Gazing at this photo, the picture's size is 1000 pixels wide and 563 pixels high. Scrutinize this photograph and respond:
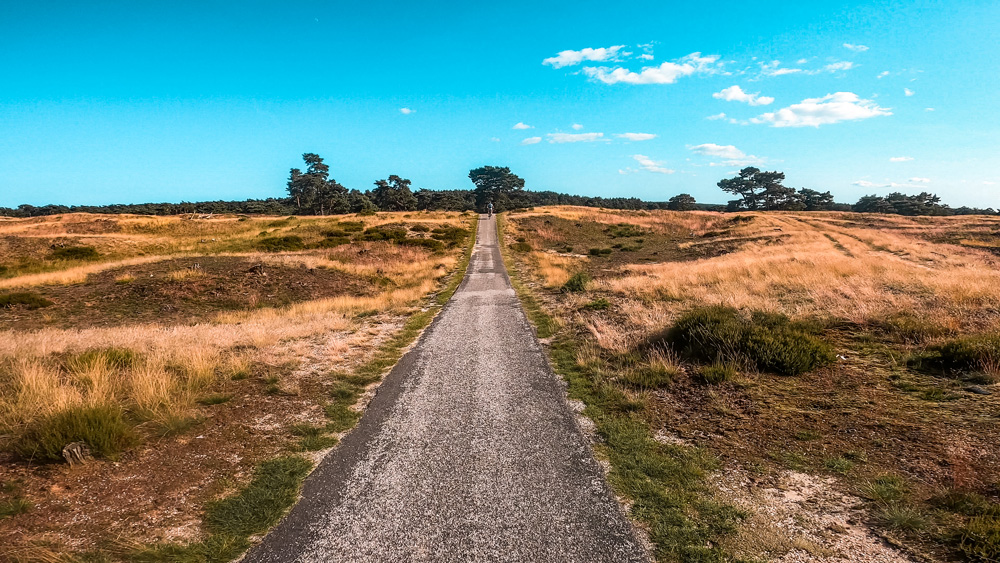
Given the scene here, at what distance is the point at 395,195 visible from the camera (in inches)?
3782

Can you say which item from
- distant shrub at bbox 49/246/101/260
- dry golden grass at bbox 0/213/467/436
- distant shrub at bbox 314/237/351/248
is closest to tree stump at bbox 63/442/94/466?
dry golden grass at bbox 0/213/467/436

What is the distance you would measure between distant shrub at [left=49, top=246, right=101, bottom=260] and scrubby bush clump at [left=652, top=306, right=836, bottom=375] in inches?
1988

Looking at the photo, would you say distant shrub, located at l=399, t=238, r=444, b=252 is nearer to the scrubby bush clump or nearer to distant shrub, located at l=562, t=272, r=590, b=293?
distant shrub, located at l=562, t=272, r=590, b=293

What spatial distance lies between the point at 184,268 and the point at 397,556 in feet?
97.8

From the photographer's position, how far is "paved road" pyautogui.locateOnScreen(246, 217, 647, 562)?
422cm

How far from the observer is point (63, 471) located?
17.8ft

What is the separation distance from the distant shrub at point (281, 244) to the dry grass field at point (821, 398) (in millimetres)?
32765

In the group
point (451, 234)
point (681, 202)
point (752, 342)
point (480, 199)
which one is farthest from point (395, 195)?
point (752, 342)

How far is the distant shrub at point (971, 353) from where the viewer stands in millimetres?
7344

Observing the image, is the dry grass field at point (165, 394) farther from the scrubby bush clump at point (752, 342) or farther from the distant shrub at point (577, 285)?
the scrubby bush clump at point (752, 342)

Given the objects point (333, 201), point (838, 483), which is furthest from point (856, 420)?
point (333, 201)

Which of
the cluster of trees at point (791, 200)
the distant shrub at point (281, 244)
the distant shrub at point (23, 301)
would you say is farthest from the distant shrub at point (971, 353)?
the cluster of trees at point (791, 200)

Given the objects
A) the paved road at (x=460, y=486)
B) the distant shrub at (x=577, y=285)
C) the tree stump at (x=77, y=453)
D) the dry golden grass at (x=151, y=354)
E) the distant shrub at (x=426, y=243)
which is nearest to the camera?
the paved road at (x=460, y=486)

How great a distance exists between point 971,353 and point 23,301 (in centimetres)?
3158
